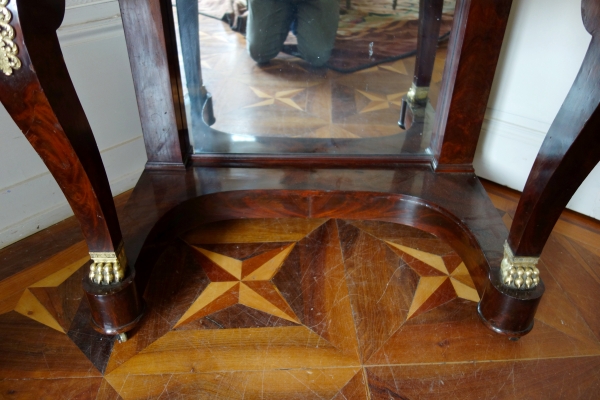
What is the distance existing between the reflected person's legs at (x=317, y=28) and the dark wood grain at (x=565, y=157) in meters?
0.36

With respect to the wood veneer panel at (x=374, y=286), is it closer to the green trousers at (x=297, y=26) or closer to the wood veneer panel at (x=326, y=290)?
the wood veneer panel at (x=326, y=290)

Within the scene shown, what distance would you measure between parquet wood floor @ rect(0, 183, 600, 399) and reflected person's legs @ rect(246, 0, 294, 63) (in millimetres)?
311

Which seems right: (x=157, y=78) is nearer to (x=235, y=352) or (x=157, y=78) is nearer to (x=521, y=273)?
(x=235, y=352)

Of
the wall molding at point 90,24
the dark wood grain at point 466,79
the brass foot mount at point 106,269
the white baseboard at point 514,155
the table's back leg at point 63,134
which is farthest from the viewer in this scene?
the white baseboard at point 514,155

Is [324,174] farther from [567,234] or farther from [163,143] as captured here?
[567,234]

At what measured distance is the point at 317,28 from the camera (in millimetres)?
753

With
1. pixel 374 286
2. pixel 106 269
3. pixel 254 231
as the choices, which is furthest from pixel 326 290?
pixel 106 269

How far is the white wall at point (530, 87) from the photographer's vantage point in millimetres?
838

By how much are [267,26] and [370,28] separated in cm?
16

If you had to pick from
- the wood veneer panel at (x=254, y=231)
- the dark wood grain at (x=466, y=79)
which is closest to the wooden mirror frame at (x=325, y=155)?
the dark wood grain at (x=466, y=79)

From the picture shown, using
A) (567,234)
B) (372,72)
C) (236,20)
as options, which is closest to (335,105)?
(372,72)

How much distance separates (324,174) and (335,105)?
12 centimetres

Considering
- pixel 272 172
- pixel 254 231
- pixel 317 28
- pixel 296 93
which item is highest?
pixel 317 28

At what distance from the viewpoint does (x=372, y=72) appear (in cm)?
81
